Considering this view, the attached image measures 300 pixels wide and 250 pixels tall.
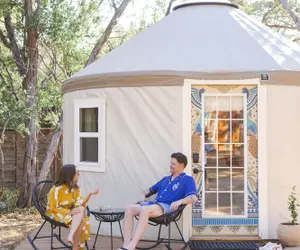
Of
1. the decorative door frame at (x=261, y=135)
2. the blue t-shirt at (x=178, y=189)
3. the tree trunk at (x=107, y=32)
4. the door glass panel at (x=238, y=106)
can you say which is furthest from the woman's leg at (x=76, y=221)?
the tree trunk at (x=107, y=32)

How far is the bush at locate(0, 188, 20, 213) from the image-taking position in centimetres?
1054

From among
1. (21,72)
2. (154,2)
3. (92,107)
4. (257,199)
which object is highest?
(154,2)

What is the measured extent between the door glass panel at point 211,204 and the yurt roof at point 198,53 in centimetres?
129

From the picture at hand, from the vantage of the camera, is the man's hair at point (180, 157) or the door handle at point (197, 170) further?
the door handle at point (197, 170)

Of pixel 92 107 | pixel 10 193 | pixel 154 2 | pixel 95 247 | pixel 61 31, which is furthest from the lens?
pixel 154 2

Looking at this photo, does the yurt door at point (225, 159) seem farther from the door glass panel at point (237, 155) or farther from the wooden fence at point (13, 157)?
the wooden fence at point (13, 157)

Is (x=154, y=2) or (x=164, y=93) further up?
(x=154, y=2)

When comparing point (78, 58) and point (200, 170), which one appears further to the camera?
point (78, 58)

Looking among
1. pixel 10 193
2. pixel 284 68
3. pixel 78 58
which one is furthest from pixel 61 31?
pixel 284 68

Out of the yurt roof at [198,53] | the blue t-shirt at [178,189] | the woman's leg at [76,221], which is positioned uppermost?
the yurt roof at [198,53]

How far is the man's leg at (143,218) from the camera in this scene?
5.12 meters

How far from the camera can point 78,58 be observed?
36.3 ft

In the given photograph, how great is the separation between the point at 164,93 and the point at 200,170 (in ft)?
3.03

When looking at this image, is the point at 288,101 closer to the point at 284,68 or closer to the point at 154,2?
the point at 284,68
